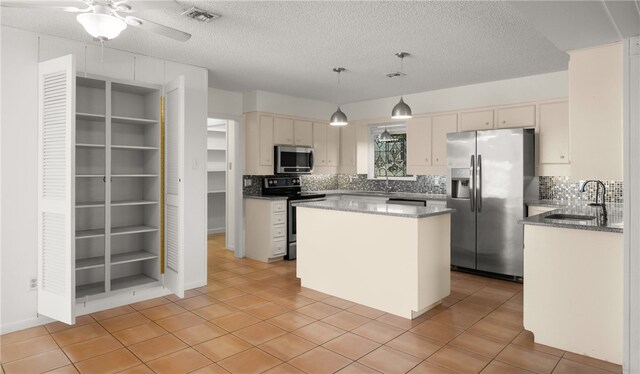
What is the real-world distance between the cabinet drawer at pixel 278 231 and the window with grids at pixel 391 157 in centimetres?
213

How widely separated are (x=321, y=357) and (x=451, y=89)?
432cm

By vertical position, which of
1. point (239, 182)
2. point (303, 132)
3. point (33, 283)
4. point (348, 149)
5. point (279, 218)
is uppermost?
point (303, 132)

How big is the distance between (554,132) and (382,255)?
285 centimetres

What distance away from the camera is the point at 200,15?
2.95 metres

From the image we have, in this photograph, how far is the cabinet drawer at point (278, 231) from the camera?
570cm

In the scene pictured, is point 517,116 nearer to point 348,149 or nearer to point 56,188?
point 348,149

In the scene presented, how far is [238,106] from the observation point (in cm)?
596

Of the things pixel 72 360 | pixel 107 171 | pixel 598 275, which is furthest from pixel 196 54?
pixel 598 275

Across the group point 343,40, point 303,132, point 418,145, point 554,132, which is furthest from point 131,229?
point 554,132

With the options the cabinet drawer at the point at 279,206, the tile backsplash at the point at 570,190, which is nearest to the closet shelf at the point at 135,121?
the cabinet drawer at the point at 279,206

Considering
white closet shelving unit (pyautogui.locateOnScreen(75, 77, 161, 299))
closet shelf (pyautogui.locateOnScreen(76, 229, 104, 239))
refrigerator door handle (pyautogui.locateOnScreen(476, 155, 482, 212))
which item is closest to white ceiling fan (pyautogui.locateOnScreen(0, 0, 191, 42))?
white closet shelving unit (pyautogui.locateOnScreen(75, 77, 161, 299))

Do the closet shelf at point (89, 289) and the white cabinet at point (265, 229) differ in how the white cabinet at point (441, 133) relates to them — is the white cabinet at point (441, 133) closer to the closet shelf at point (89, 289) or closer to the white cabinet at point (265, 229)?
the white cabinet at point (265, 229)

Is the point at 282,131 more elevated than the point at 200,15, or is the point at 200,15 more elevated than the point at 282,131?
the point at 200,15

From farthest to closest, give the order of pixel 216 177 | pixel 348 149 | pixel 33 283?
pixel 216 177 < pixel 348 149 < pixel 33 283
